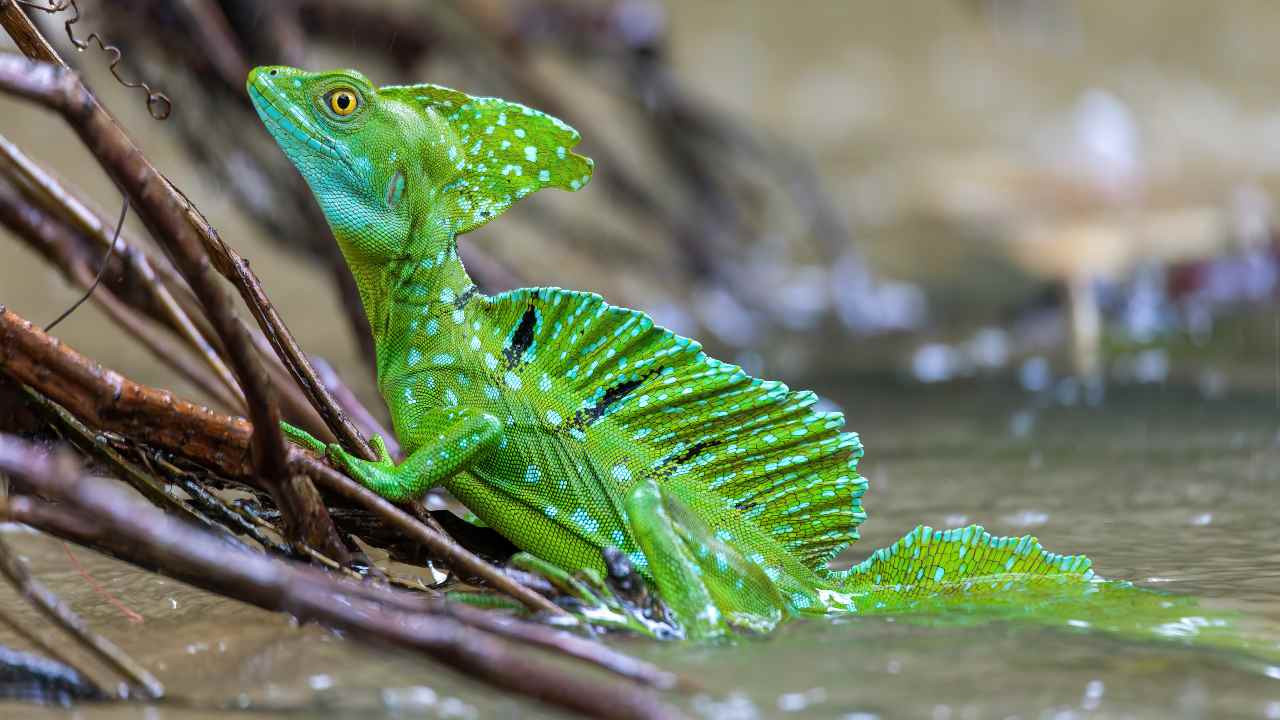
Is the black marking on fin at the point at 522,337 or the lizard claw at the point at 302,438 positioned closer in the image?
the lizard claw at the point at 302,438

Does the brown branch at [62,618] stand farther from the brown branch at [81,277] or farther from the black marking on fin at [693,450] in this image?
the black marking on fin at [693,450]

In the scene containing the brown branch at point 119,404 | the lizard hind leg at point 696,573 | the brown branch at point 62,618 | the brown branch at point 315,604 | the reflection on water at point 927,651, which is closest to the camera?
the brown branch at point 315,604

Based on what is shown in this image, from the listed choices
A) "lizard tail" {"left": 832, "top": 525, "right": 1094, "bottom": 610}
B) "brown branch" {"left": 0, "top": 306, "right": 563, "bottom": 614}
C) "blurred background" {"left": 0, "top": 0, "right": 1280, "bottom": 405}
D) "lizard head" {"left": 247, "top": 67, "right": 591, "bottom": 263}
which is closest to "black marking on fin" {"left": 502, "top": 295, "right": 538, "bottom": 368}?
"lizard head" {"left": 247, "top": 67, "right": 591, "bottom": 263}

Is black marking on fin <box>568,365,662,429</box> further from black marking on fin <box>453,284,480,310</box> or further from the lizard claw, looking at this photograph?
the lizard claw

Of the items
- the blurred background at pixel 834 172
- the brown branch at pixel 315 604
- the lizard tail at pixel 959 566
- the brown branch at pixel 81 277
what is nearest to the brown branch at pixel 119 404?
the brown branch at pixel 81 277

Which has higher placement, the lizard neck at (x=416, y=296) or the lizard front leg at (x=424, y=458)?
the lizard neck at (x=416, y=296)

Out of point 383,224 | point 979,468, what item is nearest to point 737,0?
point 979,468

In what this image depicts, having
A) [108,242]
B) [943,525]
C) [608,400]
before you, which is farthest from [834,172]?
[108,242]
